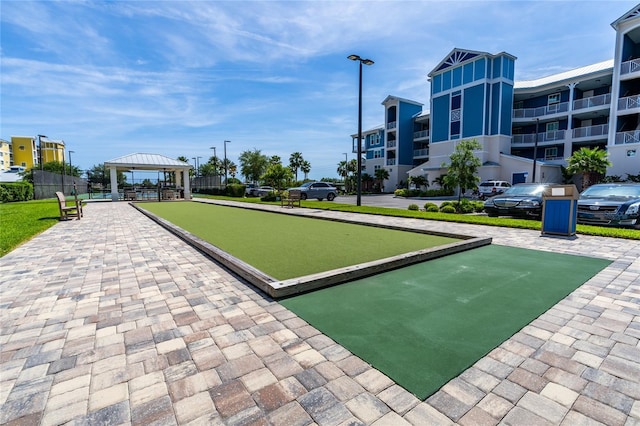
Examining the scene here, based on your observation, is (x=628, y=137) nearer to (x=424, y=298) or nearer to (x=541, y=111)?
(x=541, y=111)

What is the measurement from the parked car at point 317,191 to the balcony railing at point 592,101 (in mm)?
24946

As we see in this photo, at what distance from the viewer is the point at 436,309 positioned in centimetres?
336

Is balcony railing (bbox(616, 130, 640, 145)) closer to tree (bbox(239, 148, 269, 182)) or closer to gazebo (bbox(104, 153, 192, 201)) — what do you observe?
gazebo (bbox(104, 153, 192, 201))

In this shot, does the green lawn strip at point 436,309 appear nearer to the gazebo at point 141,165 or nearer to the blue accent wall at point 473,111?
the gazebo at point 141,165

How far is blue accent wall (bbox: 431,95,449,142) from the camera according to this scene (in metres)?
35.2

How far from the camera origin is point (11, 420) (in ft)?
6.09

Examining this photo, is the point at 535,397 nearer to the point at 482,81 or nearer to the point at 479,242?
the point at 479,242

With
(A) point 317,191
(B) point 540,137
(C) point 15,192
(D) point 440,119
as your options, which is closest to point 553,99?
(B) point 540,137

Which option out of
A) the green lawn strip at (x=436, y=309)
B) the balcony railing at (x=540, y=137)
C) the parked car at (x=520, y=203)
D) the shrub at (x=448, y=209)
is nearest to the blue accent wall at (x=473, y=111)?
the balcony railing at (x=540, y=137)

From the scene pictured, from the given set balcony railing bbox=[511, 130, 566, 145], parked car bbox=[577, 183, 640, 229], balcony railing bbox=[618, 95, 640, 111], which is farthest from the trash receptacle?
balcony railing bbox=[511, 130, 566, 145]

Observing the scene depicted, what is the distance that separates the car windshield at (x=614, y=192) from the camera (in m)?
9.62

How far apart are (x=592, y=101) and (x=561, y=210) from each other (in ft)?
99.8

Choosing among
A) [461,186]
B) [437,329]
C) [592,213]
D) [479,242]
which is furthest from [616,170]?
[437,329]

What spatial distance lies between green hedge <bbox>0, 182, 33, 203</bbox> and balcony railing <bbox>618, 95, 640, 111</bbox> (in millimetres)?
46651
